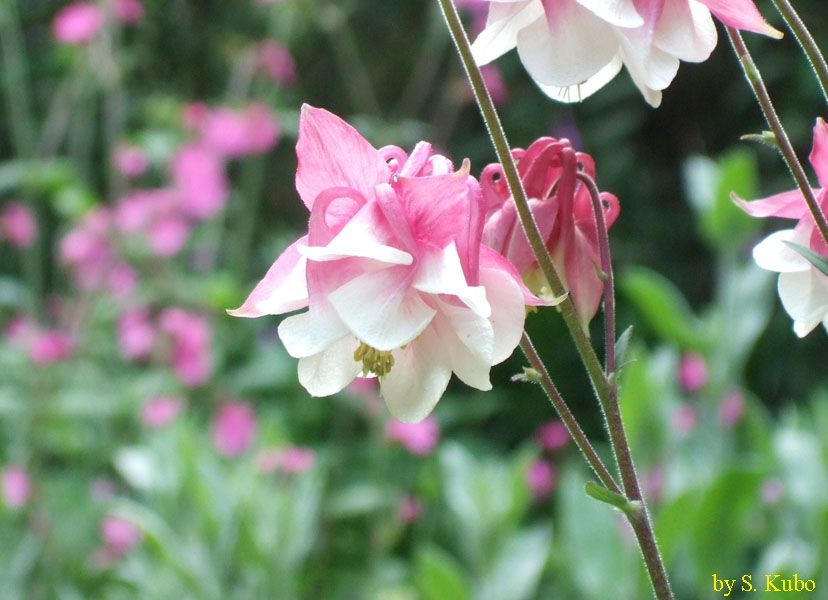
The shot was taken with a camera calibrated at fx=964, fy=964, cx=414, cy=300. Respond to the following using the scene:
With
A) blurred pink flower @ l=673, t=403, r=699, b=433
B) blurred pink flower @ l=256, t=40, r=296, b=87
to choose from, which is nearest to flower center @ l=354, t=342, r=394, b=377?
blurred pink flower @ l=673, t=403, r=699, b=433

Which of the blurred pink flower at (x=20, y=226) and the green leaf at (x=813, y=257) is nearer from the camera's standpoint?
the green leaf at (x=813, y=257)

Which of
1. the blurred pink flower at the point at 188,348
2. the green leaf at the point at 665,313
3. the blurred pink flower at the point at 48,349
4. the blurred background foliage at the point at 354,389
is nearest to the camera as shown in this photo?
the blurred background foliage at the point at 354,389

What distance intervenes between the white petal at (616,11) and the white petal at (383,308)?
13cm

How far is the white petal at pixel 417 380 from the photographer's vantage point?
0.41 m

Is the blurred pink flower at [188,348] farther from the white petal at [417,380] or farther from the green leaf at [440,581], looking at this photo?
the white petal at [417,380]

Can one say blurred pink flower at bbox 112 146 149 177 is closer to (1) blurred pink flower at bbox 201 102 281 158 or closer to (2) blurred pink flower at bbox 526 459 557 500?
(1) blurred pink flower at bbox 201 102 281 158

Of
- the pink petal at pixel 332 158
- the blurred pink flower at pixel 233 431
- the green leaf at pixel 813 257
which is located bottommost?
the blurred pink flower at pixel 233 431

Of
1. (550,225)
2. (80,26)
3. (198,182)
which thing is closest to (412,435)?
(198,182)

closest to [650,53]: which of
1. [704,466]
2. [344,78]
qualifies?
[704,466]

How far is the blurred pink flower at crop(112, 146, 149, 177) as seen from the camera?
207 cm

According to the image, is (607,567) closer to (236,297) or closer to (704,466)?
(704,466)

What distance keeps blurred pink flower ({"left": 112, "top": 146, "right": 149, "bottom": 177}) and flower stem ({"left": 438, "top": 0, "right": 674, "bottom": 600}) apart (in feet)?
5.94

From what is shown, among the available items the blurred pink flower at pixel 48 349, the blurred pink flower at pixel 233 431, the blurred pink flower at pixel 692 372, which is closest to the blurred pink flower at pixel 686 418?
the blurred pink flower at pixel 692 372

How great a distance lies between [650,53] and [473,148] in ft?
8.52
